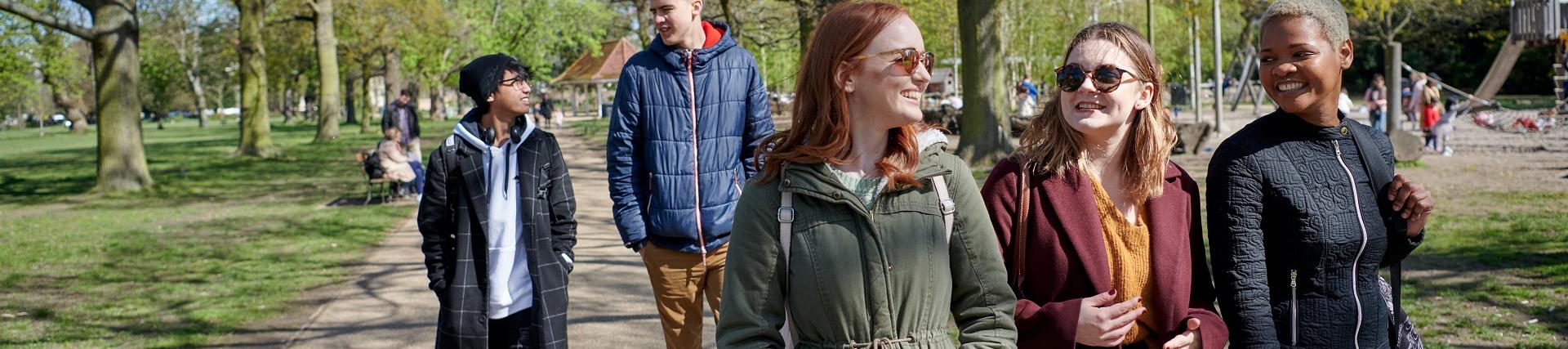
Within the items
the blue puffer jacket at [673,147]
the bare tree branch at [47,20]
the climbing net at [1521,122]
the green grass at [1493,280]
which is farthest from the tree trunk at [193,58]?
the blue puffer jacket at [673,147]

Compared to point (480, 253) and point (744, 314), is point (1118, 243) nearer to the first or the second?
point (744, 314)

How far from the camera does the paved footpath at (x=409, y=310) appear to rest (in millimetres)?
6672

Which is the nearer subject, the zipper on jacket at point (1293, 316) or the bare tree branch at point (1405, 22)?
the zipper on jacket at point (1293, 316)

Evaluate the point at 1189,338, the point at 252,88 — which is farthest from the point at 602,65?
the point at 1189,338

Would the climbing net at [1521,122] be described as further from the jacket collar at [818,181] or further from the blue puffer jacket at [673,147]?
the jacket collar at [818,181]

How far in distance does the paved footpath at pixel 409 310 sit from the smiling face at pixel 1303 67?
12.4 feet

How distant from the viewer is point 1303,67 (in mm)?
2820

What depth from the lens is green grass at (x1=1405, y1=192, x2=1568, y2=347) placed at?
618 centimetres

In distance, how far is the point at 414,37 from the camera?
44.4 metres

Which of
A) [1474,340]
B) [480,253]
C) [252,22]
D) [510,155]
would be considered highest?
[252,22]

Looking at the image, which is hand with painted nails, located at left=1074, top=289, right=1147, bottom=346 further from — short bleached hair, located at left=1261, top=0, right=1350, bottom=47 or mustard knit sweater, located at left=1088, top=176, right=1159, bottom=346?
short bleached hair, located at left=1261, top=0, right=1350, bottom=47

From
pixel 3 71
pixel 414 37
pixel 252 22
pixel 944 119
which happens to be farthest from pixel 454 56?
pixel 944 119

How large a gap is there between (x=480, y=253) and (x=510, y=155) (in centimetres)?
36

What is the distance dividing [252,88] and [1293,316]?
31.7 metres
